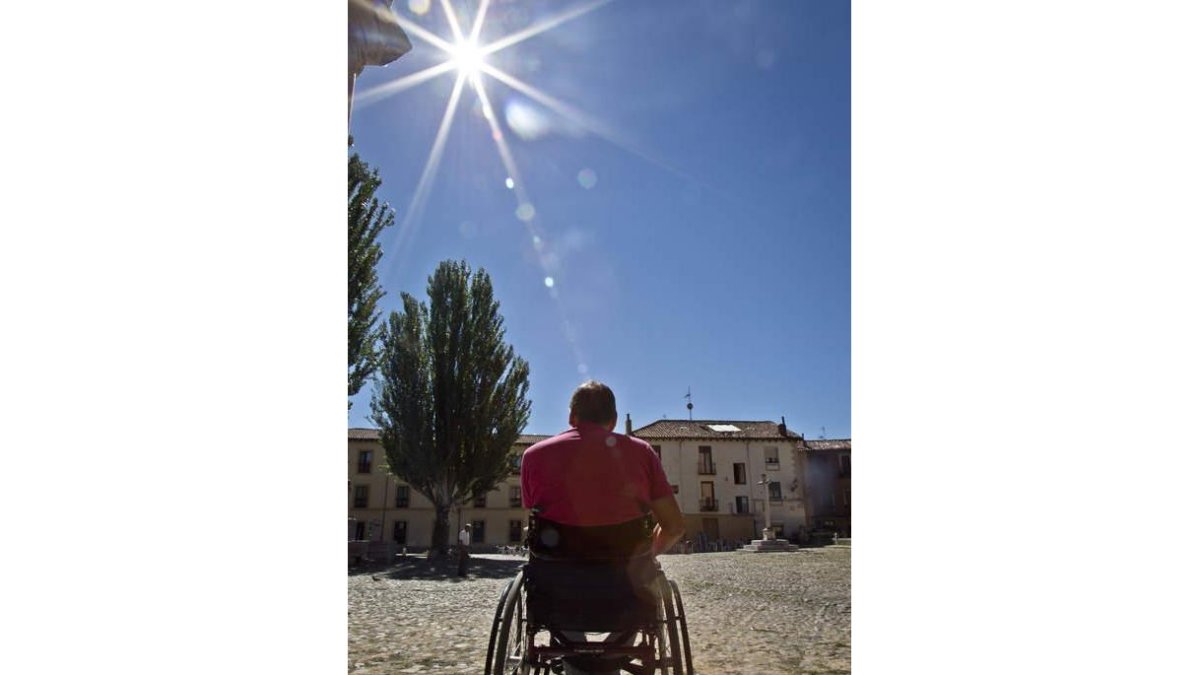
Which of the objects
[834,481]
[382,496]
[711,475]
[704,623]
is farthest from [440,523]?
[834,481]

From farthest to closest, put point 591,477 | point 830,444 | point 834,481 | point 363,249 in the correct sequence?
point 834,481 → point 830,444 → point 363,249 → point 591,477

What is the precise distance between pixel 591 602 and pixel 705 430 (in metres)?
1.68

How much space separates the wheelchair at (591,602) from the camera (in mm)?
1145

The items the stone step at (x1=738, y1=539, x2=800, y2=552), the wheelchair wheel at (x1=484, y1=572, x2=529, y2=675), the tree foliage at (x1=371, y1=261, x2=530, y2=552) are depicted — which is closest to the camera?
the wheelchair wheel at (x1=484, y1=572, x2=529, y2=675)

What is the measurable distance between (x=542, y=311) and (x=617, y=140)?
2.37ft

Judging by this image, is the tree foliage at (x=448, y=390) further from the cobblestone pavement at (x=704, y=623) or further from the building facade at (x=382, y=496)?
the cobblestone pavement at (x=704, y=623)

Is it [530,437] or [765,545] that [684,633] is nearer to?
[530,437]

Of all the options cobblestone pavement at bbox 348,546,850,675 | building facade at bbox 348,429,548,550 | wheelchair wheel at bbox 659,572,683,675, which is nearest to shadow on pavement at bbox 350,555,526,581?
cobblestone pavement at bbox 348,546,850,675

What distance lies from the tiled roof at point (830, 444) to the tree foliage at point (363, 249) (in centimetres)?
156

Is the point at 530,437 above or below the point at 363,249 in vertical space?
below

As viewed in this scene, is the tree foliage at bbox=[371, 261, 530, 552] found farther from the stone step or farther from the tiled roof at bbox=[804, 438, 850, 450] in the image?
the stone step

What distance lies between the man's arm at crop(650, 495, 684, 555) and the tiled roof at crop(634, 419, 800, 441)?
0.63 meters

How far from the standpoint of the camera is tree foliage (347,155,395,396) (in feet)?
7.20

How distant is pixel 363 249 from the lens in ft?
7.44
